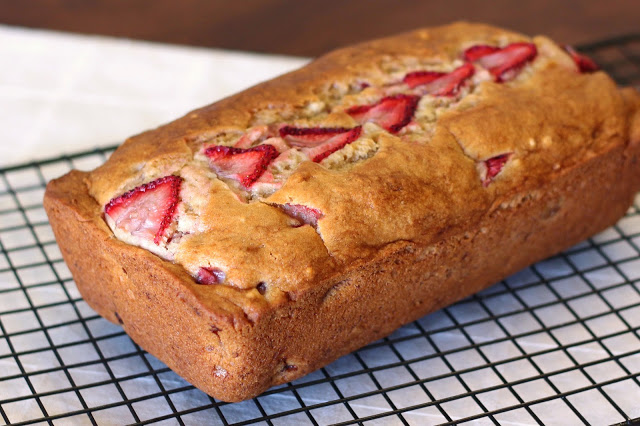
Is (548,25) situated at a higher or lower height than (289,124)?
lower

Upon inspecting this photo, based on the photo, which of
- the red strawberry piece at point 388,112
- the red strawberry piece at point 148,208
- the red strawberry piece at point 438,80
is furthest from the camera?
the red strawberry piece at point 438,80

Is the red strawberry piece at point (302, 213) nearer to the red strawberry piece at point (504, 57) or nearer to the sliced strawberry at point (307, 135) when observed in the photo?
the sliced strawberry at point (307, 135)

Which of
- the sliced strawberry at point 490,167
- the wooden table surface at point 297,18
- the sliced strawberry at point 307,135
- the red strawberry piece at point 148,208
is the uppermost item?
the sliced strawberry at point 490,167

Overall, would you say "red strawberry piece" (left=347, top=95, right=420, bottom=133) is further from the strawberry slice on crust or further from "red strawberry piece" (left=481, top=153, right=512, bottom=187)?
"red strawberry piece" (left=481, top=153, right=512, bottom=187)

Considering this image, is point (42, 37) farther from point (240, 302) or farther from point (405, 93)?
point (240, 302)

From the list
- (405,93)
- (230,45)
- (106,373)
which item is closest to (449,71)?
(405,93)

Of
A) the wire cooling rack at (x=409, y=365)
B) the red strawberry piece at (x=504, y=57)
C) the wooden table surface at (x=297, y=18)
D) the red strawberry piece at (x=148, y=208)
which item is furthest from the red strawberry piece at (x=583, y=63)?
the wooden table surface at (x=297, y=18)
